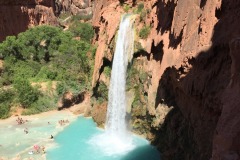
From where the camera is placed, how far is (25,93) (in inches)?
1222

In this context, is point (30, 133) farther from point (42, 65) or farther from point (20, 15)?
point (20, 15)

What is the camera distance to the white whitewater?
986 inches

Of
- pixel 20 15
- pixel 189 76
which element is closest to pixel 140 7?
pixel 189 76

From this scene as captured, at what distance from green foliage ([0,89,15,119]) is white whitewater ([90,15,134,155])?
33.4ft

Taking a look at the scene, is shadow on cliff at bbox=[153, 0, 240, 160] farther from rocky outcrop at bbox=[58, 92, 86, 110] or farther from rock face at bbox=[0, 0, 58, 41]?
rock face at bbox=[0, 0, 58, 41]

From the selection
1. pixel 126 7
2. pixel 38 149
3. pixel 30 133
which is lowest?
pixel 38 149

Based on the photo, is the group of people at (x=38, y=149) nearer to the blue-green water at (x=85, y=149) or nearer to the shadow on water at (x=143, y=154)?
the blue-green water at (x=85, y=149)

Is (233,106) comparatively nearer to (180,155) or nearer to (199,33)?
(199,33)

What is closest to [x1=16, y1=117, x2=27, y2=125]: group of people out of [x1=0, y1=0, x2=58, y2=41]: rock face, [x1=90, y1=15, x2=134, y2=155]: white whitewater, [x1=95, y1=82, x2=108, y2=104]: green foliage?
[x1=95, y1=82, x2=108, y2=104]: green foliage

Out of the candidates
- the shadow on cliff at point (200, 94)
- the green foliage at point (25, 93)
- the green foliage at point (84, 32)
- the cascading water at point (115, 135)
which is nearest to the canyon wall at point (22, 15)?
the green foliage at point (84, 32)

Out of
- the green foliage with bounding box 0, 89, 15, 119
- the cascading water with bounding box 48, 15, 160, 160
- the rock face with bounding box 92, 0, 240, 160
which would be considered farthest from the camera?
the green foliage with bounding box 0, 89, 15, 119

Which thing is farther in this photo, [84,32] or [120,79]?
[84,32]

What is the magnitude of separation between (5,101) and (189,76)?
66.6ft

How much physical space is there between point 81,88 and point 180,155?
1546 centimetres
